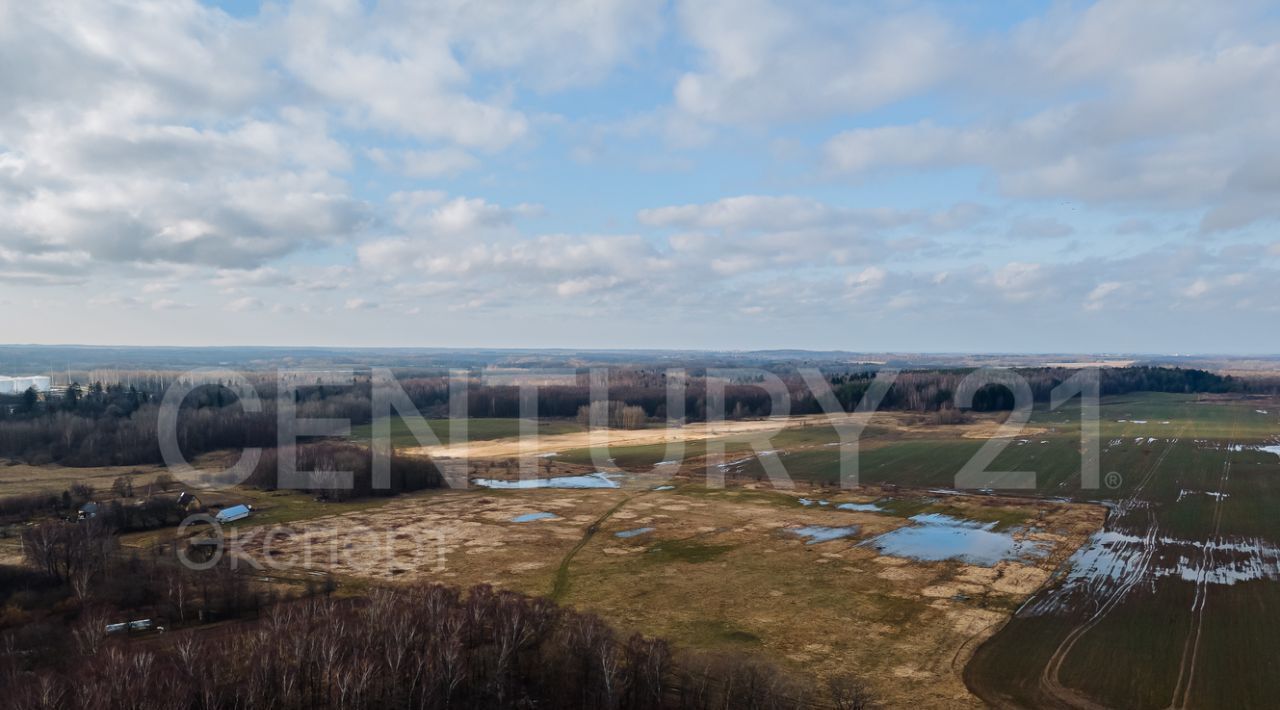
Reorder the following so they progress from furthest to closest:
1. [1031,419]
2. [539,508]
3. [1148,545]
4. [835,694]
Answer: [1031,419] < [539,508] < [1148,545] < [835,694]

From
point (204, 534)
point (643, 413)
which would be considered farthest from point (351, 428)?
point (204, 534)

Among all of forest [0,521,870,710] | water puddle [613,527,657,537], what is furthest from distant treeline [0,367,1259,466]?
forest [0,521,870,710]

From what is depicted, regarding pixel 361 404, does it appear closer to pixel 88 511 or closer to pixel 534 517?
pixel 88 511

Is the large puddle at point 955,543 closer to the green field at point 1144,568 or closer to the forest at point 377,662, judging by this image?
the green field at point 1144,568

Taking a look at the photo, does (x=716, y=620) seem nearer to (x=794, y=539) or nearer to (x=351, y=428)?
(x=794, y=539)

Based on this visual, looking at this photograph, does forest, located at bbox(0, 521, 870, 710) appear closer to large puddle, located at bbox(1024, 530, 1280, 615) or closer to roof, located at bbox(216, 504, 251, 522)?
large puddle, located at bbox(1024, 530, 1280, 615)

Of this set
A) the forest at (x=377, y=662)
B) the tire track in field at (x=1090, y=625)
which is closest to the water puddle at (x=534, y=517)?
the forest at (x=377, y=662)

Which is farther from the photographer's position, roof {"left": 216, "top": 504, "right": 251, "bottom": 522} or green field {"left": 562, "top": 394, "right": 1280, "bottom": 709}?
roof {"left": 216, "top": 504, "right": 251, "bottom": 522}
